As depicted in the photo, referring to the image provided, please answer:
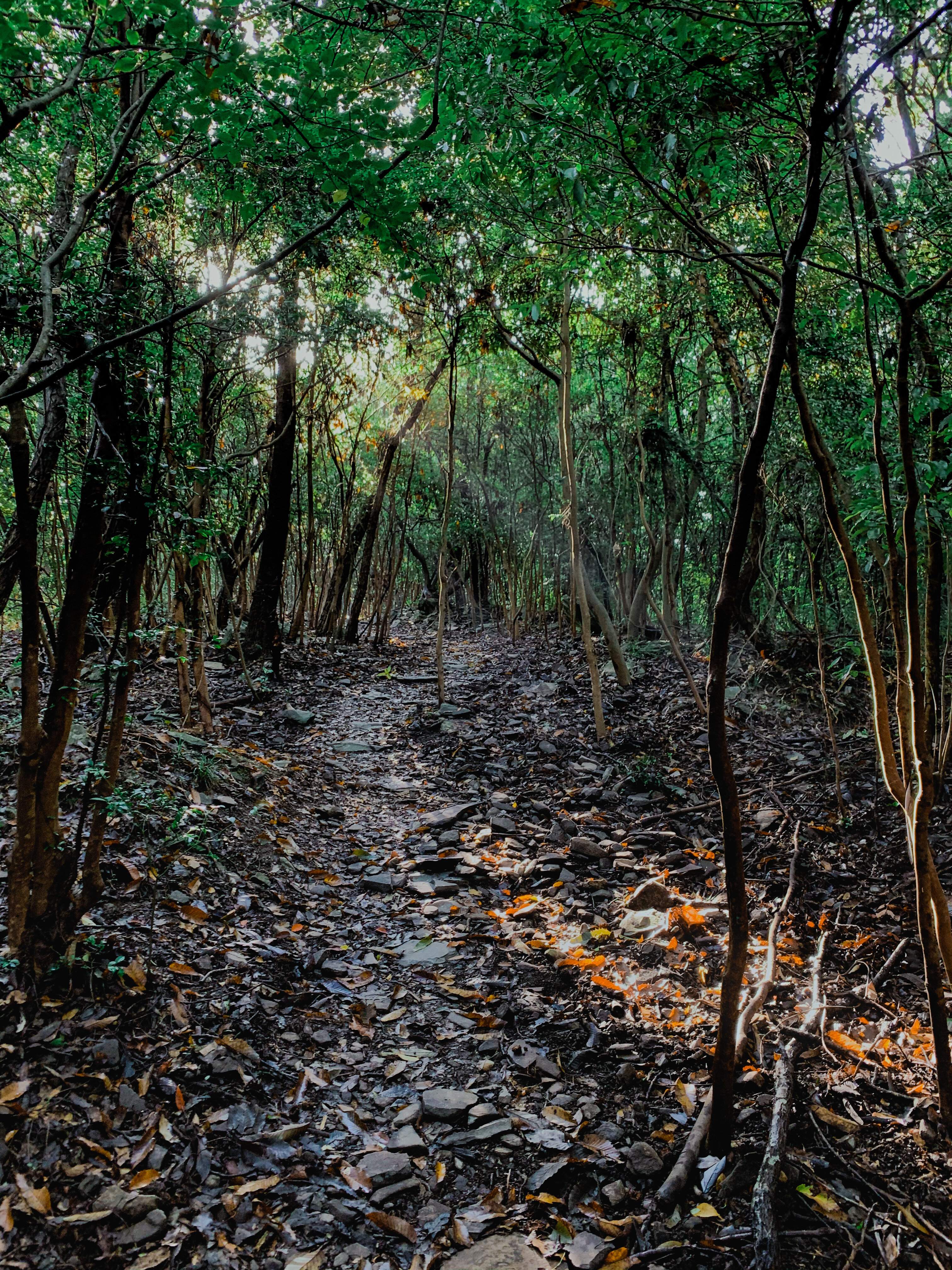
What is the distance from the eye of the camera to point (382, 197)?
223 cm

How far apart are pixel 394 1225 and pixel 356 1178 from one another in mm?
232

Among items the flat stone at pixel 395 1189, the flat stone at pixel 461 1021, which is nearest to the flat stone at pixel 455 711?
the flat stone at pixel 461 1021

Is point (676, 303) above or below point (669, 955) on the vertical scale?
above

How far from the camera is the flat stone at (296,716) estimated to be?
8.11 m

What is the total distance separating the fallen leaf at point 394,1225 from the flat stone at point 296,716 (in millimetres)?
6046

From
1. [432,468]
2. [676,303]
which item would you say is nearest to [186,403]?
[676,303]

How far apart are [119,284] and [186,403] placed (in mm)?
794

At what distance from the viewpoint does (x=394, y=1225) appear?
234cm

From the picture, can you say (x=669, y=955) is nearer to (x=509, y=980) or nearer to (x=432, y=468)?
(x=509, y=980)

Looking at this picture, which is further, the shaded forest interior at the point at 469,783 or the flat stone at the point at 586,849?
the flat stone at the point at 586,849

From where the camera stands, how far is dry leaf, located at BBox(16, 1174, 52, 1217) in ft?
7.00

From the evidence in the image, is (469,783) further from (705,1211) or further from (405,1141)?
(705,1211)

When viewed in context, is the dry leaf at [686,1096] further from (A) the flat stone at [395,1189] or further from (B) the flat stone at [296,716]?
(B) the flat stone at [296,716]

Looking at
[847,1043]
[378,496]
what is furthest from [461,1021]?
[378,496]
